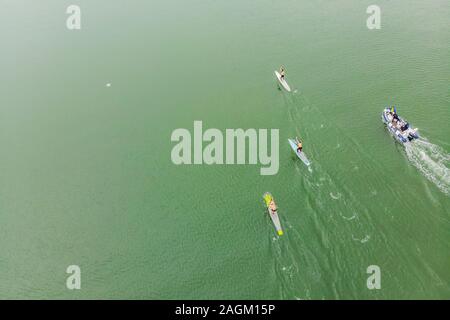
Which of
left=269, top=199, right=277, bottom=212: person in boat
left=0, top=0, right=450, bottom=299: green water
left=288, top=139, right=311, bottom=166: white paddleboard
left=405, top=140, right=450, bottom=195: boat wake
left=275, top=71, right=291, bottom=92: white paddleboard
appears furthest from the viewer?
left=275, top=71, right=291, bottom=92: white paddleboard

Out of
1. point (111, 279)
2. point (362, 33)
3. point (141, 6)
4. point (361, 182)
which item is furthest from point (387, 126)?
point (141, 6)

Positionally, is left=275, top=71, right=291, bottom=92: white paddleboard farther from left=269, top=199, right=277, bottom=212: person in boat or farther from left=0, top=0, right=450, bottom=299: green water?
left=269, top=199, right=277, bottom=212: person in boat

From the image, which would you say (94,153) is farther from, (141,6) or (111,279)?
(141,6)

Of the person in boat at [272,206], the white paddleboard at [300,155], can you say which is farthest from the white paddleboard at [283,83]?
the person in boat at [272,206]

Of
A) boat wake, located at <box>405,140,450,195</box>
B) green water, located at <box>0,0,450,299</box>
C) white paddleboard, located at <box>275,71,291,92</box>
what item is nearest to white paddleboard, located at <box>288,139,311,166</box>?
green water, located at <box>0,0,450,299</box>

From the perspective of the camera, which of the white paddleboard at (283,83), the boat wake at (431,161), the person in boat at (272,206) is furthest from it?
the white paddleboard at (283,83)

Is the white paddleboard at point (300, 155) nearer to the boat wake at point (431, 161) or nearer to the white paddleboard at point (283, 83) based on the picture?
the white paddleboard at point (283, 83)
